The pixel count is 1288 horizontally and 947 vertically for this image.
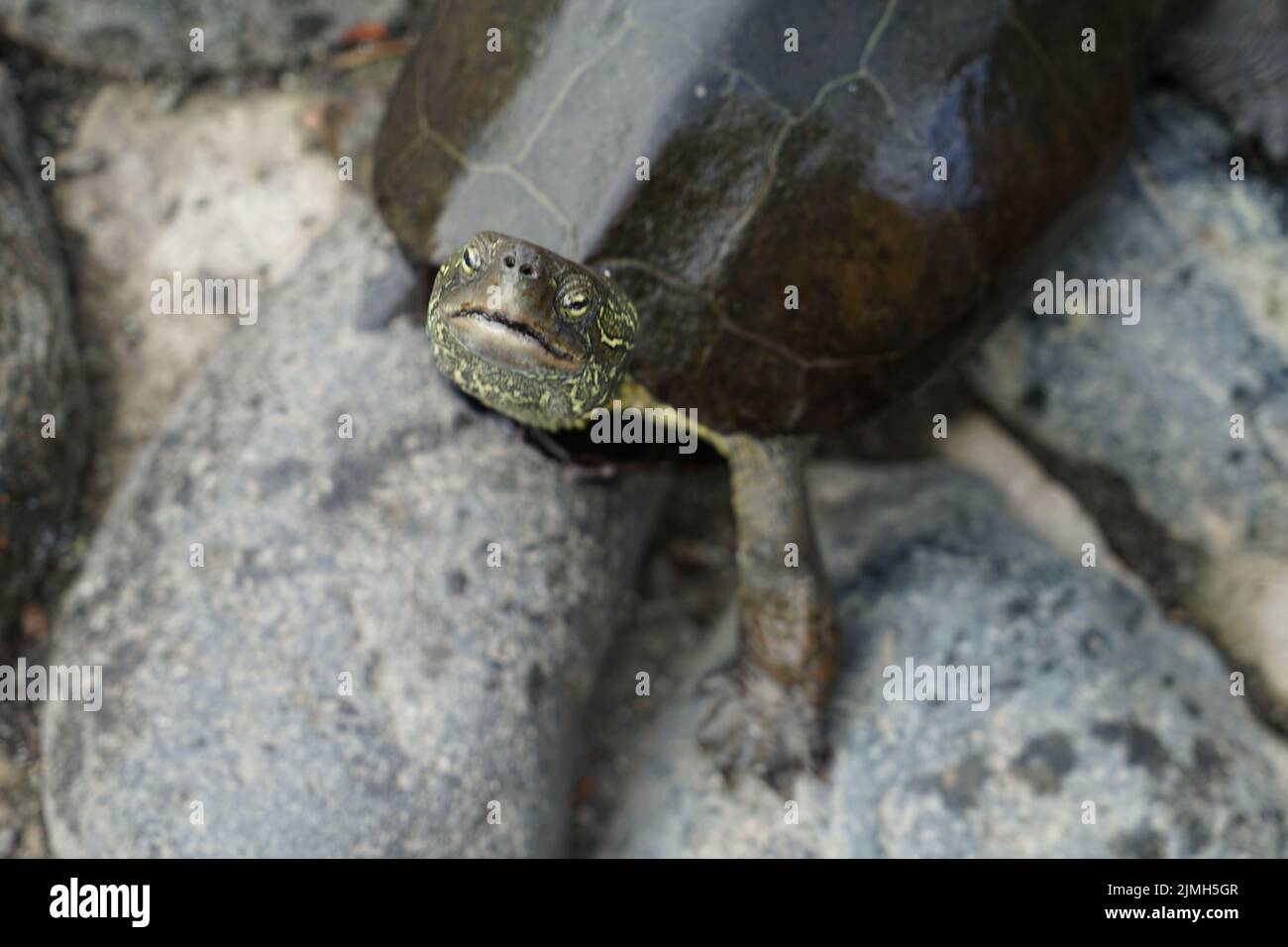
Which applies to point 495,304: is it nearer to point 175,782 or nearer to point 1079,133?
point 175,782

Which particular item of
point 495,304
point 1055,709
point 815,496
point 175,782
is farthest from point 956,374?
Answer: point 175,782

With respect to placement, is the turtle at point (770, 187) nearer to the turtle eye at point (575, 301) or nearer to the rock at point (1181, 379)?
the turtle eye at point (575, 301)

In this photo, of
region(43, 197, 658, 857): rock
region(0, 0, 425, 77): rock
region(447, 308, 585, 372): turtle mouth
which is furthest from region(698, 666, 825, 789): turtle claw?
region(0, 0, 425, 77): rock

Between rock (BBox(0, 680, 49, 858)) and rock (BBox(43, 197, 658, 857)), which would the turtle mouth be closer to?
rock (BBox(43, 197, 658, 857))

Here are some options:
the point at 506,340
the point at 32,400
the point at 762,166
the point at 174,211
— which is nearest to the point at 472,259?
the point at 506,340

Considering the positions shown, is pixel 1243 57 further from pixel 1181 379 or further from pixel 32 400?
pixel 32 400

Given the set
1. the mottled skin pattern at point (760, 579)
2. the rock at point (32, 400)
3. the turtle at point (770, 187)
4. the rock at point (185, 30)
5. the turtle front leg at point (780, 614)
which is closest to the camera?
the mottled skin pattern at point (760, 579)

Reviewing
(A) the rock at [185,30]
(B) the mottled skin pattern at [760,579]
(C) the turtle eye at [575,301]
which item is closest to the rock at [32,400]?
(A) the rock at [185,30]
